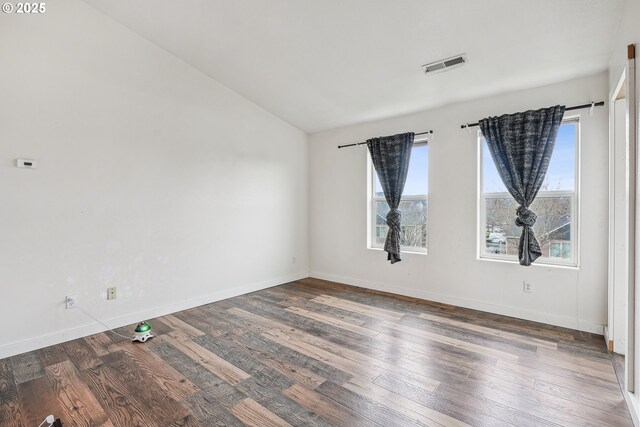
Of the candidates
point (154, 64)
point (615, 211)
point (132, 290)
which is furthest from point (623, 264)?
point (154, 64)

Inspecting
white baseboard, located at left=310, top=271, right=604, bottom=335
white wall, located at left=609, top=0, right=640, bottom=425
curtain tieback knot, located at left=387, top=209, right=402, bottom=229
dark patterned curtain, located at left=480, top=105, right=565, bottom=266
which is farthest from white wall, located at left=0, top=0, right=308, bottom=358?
white wall, located at left=609, top=0, right=640, bottom=425

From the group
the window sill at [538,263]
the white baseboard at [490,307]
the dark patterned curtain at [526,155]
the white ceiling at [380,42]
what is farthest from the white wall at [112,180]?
the dark patterned curtain at [526,155]

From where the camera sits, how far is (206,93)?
12.8 feet

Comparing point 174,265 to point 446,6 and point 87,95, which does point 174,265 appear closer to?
point 87,95

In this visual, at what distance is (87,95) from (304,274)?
369 cm

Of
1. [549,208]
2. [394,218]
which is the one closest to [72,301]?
[394,218]

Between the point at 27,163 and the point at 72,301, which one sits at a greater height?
the point at 27,163

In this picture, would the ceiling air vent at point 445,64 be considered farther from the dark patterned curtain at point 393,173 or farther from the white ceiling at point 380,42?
the dark patterned curtain at point 393,173

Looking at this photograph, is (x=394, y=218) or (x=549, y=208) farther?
(x=394, y=218)

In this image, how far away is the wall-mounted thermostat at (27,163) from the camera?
8.55 ft

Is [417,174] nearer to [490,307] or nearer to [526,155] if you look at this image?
[526,155]

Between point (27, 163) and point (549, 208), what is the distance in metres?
4.85

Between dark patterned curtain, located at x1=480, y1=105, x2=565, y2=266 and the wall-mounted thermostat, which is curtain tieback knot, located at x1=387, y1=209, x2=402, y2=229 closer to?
dark patterned curtain, located at x1=480, y1=105, x2=565, y2=266

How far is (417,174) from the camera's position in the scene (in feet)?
13.7
